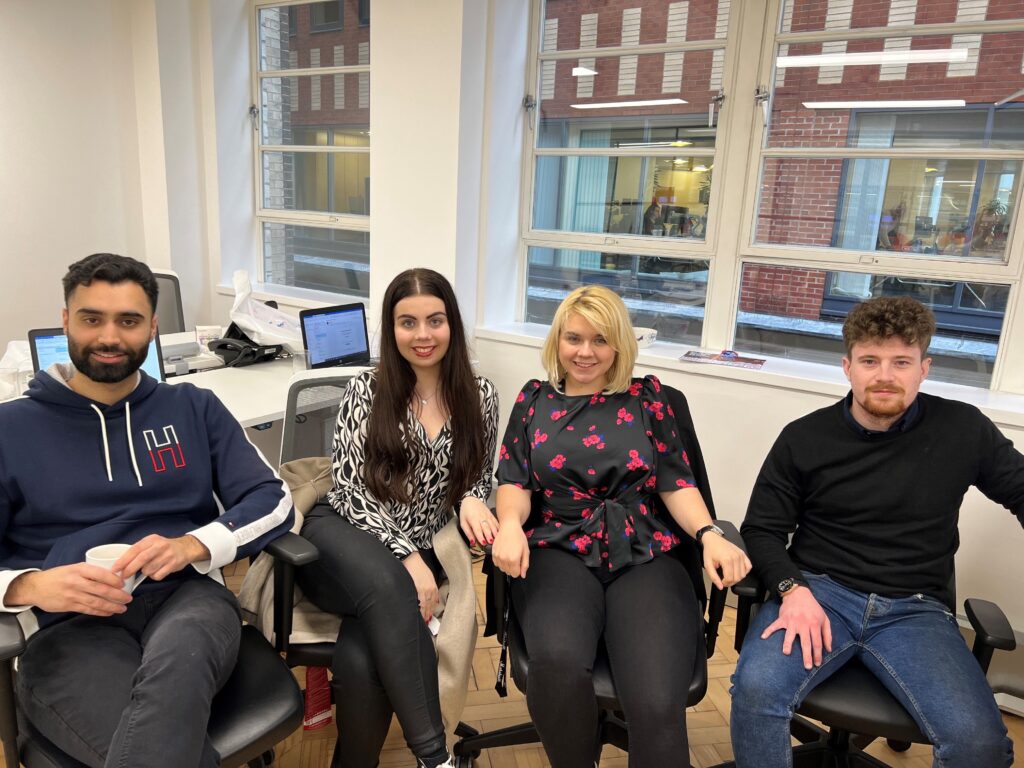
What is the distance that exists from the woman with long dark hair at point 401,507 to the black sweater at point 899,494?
2.50 ft

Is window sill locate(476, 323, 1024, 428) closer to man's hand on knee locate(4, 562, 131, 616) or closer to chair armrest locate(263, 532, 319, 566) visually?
chair armrest locate(263, 532, 319, 566)

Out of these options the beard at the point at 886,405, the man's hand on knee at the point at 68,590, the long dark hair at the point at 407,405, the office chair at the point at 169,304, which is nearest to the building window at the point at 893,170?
the beard at the point at 886,405

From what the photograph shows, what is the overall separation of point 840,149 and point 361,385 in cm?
205

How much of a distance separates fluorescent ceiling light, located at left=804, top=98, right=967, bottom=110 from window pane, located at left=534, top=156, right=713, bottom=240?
0.45 metres

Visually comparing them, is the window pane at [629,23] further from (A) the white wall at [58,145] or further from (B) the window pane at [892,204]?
(A) the white wall at [58,145]

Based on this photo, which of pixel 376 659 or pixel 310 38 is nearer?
pixel 376 659

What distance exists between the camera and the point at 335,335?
9.61 ft

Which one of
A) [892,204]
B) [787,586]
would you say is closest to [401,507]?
[787,586]

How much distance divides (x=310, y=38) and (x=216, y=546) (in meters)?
3.44

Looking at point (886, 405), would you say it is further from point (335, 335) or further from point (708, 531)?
point (335, 335)

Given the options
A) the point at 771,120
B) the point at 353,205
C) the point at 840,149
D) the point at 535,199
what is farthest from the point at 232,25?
the point at 840,149

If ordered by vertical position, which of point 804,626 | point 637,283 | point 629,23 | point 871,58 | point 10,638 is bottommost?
point 804,626

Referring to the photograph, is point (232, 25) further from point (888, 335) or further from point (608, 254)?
point (888, 335)

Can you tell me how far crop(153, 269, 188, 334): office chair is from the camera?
11.3 feet
